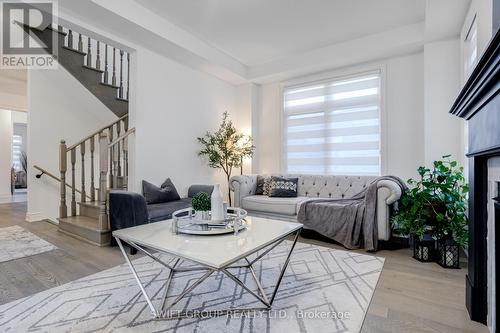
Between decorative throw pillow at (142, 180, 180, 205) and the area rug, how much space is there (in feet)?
3.68

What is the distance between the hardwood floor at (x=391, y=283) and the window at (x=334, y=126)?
167 centimetres

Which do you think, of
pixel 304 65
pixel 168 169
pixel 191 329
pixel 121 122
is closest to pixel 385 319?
pixel 191 329

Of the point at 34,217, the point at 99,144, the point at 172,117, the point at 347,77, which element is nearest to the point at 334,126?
the point at 347,77

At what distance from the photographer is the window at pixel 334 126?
417 cm

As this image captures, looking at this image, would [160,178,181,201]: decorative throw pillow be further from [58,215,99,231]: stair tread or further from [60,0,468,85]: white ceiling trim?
[60,0,468,85]: white ceiling trim

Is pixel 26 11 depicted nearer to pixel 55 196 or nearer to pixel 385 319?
pixel 55 196

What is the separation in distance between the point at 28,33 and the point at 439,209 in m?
5.46

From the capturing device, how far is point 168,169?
4.05 m

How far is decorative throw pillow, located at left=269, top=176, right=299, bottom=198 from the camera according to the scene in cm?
406

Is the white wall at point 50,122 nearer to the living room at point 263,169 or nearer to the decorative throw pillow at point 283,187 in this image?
the living room at point 263,169

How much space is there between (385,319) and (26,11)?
4.94m

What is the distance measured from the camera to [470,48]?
9.34 feet

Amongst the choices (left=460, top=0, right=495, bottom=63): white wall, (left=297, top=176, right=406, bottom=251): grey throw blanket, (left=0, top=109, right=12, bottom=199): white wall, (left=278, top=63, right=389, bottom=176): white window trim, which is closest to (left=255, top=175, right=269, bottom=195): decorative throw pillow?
(left=278, top=63, right=389, bottom=176): white window trim

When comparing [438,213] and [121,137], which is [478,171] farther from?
[121,137]
